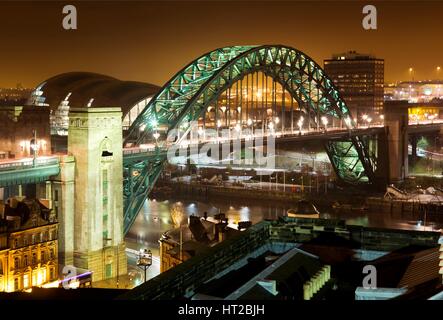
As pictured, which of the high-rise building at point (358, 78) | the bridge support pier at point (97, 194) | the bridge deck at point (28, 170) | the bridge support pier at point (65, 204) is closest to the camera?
the bridge deck at point (28, 170)

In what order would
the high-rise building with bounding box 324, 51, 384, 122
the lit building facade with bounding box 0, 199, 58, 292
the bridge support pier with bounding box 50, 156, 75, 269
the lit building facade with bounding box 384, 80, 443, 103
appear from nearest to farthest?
the lit building facade with bounding box 0, 199, 58, 292
the bridge support pier with bounding box 50, 156, 75, 269
the high-rise building with bounding box 324, 51, 384, 122
the lit building facade with bounding box 384, 80, 443, 103

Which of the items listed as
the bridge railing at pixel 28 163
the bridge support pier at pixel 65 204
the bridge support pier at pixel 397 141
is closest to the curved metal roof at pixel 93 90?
the bridge support pier at pixel 397 141

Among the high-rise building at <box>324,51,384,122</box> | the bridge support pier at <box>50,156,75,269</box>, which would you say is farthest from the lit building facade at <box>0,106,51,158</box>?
the high-rise building at <box>324,51,384,122</box>

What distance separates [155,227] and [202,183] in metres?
15.4

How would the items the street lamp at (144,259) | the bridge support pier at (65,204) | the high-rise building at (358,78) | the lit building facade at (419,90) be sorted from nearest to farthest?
1. the bridge support pier at (65,204)
2. the street lamp at (144,259)
3. the high-rise building at (358,78)
4. the lit building facade at (419,90)

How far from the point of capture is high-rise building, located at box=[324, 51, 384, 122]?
97119 millimetres

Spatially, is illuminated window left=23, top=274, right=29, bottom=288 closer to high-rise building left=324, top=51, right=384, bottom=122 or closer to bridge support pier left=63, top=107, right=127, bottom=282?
bridge support pier left=63, top=107, right=127, bottom=282

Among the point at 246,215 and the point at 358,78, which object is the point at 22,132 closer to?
the point at 246,215

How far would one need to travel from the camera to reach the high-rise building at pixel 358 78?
97.1 m

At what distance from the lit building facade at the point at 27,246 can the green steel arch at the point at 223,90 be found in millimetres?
3978

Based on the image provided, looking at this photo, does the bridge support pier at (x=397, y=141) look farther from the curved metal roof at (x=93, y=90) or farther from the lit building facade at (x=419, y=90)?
the lit building facade at (x=419, y=90)

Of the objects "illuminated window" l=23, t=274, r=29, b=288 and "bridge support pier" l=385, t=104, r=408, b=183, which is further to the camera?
"bridge support pier" l=385, t=104, r=408, b=183

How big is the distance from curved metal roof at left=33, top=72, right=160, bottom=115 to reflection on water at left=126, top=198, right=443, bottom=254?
684 centimetres

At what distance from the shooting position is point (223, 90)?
112 feet
